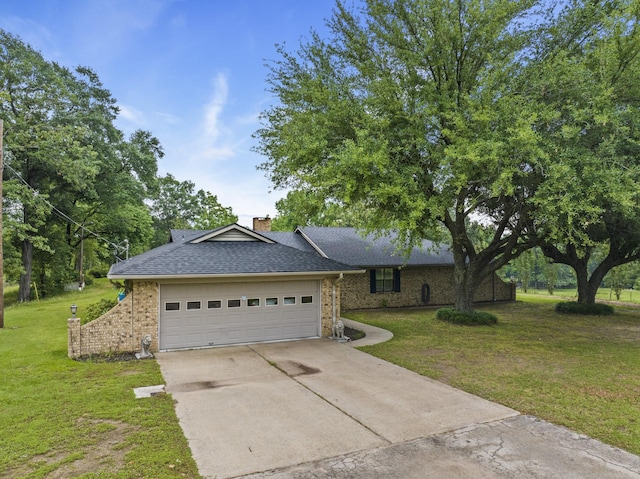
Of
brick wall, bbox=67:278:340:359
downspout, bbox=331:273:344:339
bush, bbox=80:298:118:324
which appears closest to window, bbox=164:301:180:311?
brick wall, bbox=67:278:340:359

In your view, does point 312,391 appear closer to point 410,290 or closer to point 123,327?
point 123,327

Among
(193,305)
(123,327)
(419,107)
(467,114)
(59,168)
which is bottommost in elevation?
(123,327)

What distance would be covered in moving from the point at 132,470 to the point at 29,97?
27010mm

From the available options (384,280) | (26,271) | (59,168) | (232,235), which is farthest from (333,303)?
(26,271)

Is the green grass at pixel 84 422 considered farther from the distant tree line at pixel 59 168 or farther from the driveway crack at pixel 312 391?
the distant tree line at pixel 59 168

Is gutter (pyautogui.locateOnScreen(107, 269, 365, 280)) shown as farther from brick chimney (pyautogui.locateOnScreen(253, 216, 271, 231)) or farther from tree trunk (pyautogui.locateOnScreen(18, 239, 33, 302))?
tree trunk (pyautogui.locateOnScreen(18, 239, 33, 302))

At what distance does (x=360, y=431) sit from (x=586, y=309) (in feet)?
62.1

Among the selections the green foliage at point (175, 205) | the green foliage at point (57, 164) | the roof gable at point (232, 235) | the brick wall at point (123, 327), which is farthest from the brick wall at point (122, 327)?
the green foliage at point (175, 205)

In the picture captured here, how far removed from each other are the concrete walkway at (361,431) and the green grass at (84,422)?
1.34ft

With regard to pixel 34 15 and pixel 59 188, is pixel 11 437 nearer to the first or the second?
pixel 34 15

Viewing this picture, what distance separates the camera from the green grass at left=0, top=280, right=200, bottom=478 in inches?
191

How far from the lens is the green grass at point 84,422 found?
4.86 m

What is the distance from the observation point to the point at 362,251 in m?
21.6

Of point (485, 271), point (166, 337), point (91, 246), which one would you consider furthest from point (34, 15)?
point (91, 246)
